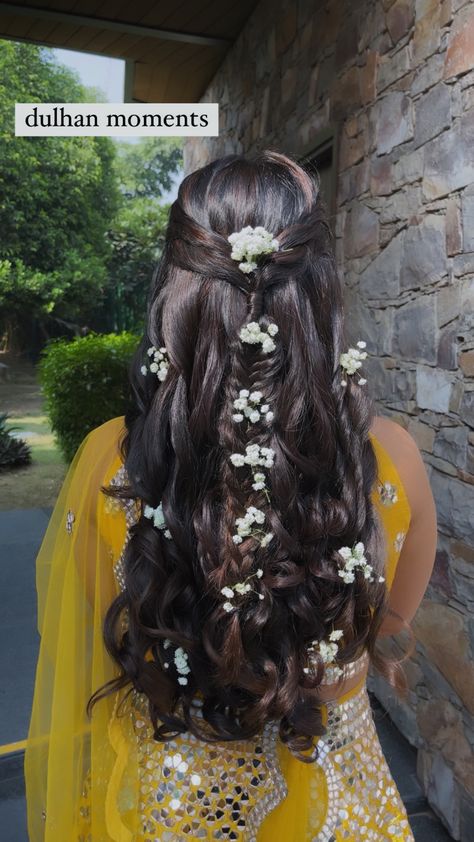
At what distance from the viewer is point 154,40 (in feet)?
15.3

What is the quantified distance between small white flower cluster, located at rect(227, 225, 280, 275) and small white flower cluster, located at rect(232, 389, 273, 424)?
0.15m

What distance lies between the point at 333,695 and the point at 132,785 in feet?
1.06

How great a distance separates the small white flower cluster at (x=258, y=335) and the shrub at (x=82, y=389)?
649cm

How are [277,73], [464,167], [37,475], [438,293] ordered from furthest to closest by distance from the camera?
1. [37,475]
2. [277,73]
3. [438,293]
4. [464,167]

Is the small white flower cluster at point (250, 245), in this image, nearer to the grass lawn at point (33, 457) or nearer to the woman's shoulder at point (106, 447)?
the woman's shoulder at point (106, 447)

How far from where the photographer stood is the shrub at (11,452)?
7.45 meters

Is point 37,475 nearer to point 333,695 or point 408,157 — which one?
point 408,157

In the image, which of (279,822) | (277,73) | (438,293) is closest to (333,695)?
(279,822)

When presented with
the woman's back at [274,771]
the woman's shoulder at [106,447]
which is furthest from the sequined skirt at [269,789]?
the woman's shoulder at [106,447]

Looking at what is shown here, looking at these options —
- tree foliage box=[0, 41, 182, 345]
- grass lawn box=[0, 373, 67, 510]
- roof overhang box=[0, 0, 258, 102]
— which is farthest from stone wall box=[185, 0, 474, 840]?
tree foliage box=[0, 41, 182, 345]

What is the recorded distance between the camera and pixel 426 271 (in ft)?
6.77

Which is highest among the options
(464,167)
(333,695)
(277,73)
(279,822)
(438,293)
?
(277,73)

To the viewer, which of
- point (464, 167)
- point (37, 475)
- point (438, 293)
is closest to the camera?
point (464, 167)

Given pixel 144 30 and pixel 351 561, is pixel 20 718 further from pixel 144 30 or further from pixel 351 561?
pixel 144 30
